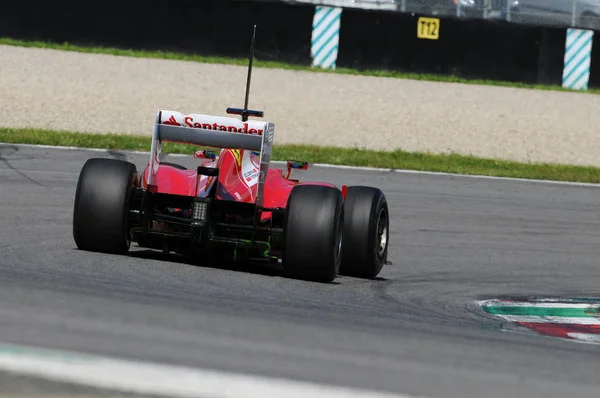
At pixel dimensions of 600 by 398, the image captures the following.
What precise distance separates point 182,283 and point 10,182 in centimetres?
500

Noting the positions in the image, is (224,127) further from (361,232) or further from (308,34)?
(308,34)

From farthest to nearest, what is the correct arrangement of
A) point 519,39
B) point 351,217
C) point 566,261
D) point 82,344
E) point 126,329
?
point 519,39, point 566,261, point 351,217, point 126,329, point 82,344

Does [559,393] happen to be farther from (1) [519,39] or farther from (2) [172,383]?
(1) [519,39]

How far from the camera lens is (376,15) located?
22.1 meters

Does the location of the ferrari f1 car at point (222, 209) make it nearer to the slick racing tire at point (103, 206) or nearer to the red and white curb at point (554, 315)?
the slick racing tire at point (103, 206)

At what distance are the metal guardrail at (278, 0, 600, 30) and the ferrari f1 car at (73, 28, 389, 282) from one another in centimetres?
1467

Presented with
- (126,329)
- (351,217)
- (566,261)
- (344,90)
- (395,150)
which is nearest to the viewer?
(126,329)

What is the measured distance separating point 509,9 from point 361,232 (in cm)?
1617

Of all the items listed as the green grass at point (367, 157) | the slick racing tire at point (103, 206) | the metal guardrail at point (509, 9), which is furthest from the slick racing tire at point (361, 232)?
the metal guardrail at point (509, 9)

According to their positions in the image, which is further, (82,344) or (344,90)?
(344,90)

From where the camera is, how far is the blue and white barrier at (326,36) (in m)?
22.3

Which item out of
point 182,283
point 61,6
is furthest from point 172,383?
point 61,6

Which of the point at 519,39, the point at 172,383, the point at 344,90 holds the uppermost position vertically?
the point at 519,39

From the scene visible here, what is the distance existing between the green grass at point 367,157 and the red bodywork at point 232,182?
21.8 ft
